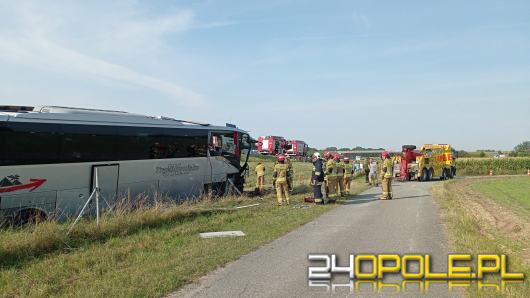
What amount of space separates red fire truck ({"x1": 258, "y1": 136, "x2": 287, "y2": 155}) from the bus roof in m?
39.4

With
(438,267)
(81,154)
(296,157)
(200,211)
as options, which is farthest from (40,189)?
(296,157)

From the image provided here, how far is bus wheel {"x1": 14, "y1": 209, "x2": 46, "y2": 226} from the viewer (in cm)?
996

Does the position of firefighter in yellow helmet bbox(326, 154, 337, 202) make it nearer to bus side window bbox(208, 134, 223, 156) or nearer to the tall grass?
bus side window bbox(208, 134, 223, 156)

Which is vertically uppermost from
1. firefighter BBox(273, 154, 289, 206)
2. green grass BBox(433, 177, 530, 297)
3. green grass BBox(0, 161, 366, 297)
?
firefighter BBox(273, 154, 289, 206)

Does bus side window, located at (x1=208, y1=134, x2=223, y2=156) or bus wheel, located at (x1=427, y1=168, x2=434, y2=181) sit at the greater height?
bus side window, located at (x1=208, y1=134, x2=223, y2=156)

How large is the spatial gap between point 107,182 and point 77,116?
202 centimetres

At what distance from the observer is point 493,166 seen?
173ft

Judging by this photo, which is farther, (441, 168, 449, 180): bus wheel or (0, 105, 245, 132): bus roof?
(441, 168, 449, 180): bus wheel

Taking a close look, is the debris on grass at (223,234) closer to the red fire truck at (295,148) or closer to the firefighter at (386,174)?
the firefighter at (386,174)

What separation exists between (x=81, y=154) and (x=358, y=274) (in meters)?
8.50

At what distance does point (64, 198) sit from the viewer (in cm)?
1130

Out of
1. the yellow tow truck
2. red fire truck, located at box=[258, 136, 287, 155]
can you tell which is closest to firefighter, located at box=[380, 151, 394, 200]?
the yellow tow truck

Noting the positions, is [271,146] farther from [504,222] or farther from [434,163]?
[504,222]

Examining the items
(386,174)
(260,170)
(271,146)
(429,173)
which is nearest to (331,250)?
(386,174)
